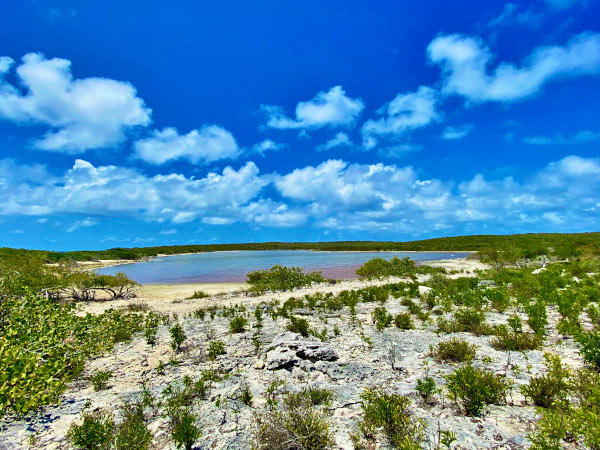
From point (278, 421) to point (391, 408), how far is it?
2281mm

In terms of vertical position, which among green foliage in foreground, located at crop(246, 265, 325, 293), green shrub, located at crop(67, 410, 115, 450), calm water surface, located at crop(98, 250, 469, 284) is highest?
green shrub, located at crop(67, 410, 115, 450)

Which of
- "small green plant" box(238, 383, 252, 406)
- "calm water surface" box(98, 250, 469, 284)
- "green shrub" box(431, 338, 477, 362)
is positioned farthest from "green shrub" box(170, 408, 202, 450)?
"calm water surface" box(98, 250, 469, 284)

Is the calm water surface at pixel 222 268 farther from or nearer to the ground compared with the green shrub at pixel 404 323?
nearer to the ground

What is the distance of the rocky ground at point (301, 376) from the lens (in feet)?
20.3

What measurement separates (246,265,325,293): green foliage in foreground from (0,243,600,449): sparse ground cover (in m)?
14.8

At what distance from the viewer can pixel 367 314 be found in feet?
55.7

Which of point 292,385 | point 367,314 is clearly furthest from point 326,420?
point 367,314

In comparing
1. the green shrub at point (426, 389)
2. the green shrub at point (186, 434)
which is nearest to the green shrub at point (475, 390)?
the green shrub at point (426, 389)

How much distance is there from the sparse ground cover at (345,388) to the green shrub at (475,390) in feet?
0.10

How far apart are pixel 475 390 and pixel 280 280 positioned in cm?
2648

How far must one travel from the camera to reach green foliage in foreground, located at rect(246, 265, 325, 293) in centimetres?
3028

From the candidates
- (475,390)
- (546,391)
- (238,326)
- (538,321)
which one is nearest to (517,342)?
(538,321)

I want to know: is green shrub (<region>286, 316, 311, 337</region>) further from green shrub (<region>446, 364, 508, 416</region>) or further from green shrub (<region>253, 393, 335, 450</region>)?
green shrub (<region>253, 393, 335, 450</region>)

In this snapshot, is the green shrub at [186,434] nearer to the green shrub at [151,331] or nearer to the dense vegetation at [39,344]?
the dense vegetation at [39,344]
